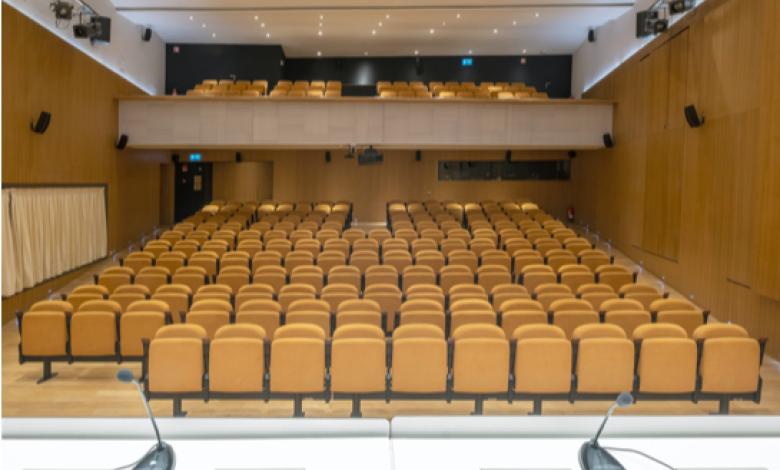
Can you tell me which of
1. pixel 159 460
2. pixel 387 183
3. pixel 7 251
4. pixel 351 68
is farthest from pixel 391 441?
pixel 351 68

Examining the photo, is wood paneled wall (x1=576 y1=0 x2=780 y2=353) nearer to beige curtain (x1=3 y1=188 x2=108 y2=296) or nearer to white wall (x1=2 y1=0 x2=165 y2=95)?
beige curtain (x1=3 y1=188 x2=108 y2=296)

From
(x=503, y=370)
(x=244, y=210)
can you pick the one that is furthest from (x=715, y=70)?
(x=244, y=210)

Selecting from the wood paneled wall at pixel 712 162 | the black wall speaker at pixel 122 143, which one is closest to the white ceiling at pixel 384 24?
the black wall speaker at pixel 122 143

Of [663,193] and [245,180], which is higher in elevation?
[245,180]

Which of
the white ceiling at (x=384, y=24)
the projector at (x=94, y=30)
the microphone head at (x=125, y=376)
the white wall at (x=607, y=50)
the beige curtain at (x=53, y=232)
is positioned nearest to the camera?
the microphone head at (x=125, y=376)

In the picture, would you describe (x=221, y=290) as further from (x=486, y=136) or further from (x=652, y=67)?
(x=652, y=67)

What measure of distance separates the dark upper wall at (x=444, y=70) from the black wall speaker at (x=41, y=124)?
10162 millimetres

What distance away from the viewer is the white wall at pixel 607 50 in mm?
12037

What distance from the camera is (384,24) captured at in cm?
1473

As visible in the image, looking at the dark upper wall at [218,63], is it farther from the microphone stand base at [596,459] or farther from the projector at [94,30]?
the microphone stand base at [596,459]

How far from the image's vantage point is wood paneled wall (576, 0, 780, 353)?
6.46 metres

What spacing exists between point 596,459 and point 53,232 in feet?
32.1

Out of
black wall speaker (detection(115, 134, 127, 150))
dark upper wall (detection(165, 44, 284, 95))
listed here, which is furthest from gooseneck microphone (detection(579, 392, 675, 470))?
dark upper wall (detection(165, 44, 284, 95))

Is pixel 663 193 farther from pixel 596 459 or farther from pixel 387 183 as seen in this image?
pixel 596 459
